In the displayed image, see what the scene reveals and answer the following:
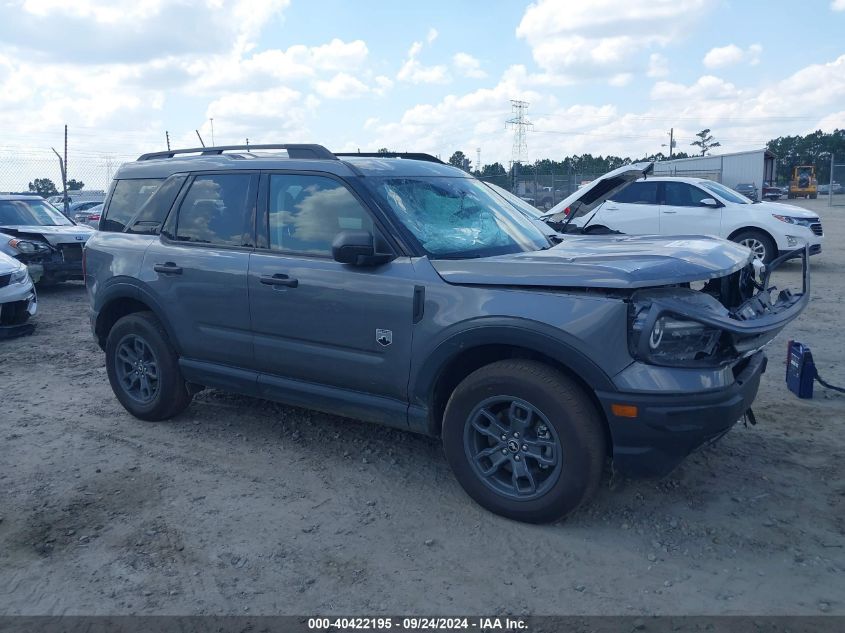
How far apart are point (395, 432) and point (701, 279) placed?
7.88ft

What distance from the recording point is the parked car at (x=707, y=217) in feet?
39.7

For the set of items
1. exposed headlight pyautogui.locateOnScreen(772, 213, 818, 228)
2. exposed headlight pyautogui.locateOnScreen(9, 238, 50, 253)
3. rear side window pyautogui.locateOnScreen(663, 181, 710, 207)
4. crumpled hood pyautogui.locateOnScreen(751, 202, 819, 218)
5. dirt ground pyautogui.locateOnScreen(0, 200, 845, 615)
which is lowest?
dirt ground pyautogui.locateOnScreen(0, 200, 845, 615)

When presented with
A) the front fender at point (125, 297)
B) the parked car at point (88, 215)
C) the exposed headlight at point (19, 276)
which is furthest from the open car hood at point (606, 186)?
the parked car at point (88, 215)

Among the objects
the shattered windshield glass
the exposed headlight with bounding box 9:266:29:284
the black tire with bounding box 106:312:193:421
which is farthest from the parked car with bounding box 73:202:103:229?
the shattered windshield glass

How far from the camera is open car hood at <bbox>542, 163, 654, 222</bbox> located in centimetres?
643

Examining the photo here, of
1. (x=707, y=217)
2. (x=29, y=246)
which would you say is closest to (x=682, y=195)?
(x=707, y=217)

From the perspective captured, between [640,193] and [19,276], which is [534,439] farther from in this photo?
[640,193]

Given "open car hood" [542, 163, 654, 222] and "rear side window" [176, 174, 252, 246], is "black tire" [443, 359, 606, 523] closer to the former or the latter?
"rear side window" [176, 174, 252, 246]

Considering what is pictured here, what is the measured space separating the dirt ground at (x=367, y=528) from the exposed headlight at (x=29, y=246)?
6.83m

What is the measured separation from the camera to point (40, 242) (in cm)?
1170

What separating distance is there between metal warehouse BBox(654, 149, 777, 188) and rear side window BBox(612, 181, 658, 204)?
62.5 ft

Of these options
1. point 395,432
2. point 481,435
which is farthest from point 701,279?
point 395,432

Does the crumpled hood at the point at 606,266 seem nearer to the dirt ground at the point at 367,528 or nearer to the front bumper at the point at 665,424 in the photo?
the front bumper at the point at 665,424

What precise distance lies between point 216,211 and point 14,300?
4733 mm
